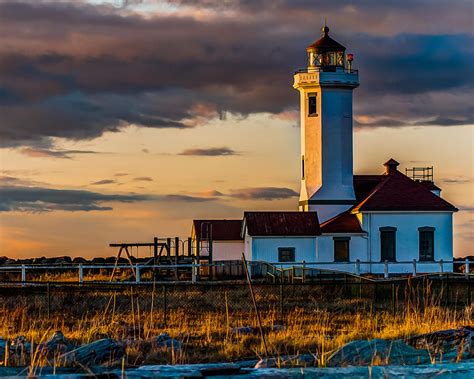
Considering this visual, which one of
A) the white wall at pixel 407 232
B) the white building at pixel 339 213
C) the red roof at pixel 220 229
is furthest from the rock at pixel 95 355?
the white wall at pixel 407 232

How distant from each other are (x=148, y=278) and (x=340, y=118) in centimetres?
1382

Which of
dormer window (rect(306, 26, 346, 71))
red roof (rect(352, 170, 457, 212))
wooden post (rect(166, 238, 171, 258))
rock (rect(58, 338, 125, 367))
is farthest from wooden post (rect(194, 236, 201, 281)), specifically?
rock (rect(58, 338, 125, 367))

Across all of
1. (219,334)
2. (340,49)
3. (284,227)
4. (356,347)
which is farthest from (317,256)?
(356,347)

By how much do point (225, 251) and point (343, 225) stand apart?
591cm

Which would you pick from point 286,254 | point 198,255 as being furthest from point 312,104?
point 198,255

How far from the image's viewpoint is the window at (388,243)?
45969 millimetres

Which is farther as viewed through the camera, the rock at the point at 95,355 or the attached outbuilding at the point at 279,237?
the attached outbuilding at the point at 279,237

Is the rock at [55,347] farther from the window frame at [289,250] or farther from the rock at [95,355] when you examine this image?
the window frame at [289,250]

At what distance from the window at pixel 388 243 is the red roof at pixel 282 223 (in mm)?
3216

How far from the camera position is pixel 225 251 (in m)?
46.5

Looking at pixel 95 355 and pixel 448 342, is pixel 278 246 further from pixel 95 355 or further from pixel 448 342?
pixel 95 355

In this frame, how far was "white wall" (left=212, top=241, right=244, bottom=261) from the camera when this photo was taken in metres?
46.4

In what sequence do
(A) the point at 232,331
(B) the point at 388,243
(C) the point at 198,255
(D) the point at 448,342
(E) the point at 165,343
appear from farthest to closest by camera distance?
(B) the point at 388,243, (C) the point at 198,255, (A) the point at 232,331, (E) the point at 165,343, (D) the point at 448,342

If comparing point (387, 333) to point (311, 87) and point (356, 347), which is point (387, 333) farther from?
point (311, 87)
